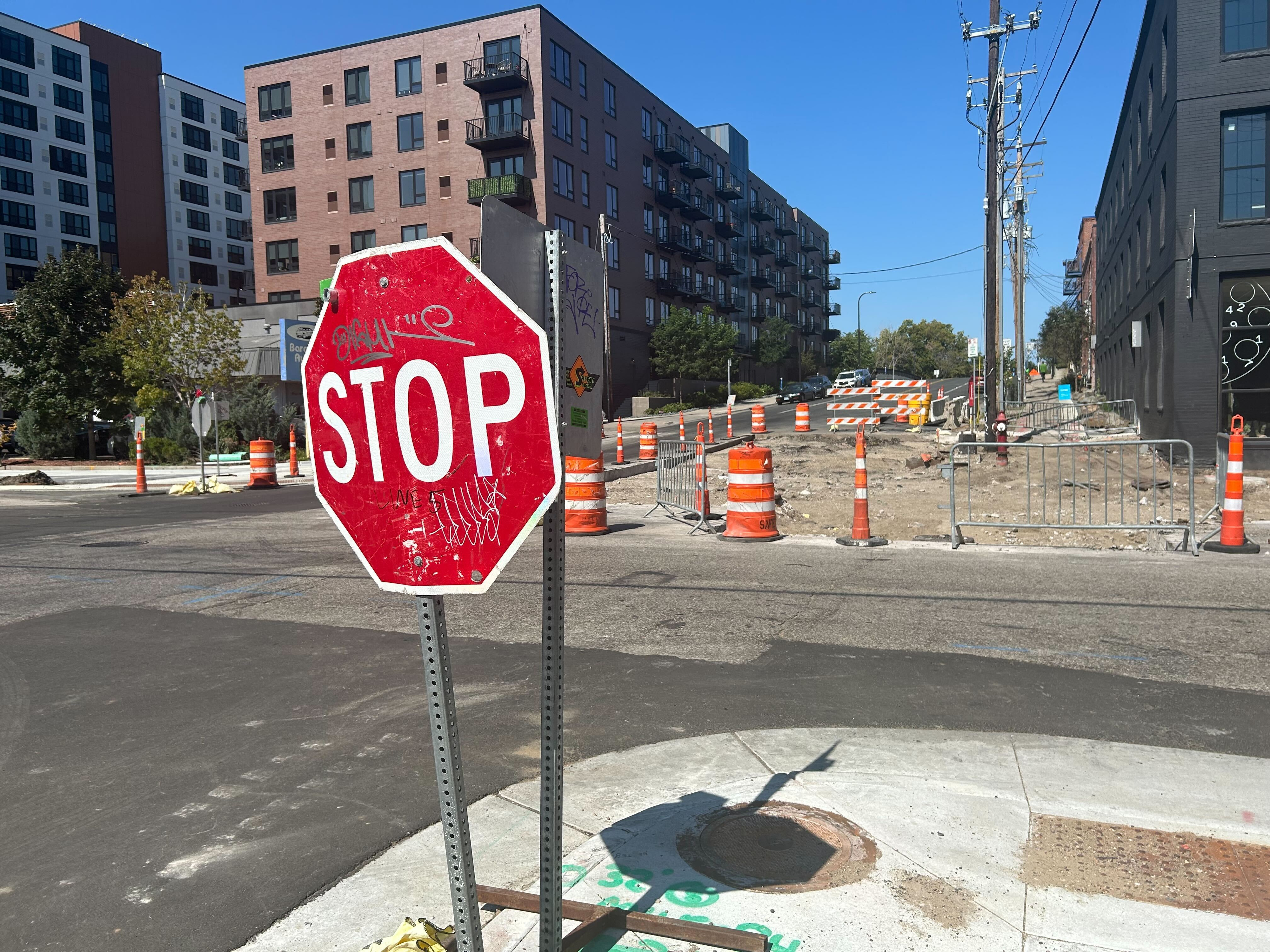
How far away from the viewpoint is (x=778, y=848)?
3.50 metres

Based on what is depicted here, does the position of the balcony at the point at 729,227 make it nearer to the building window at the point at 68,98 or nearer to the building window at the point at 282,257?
the building window at the point at 282,257

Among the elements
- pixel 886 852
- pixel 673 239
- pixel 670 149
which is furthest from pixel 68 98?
pixel 886 852

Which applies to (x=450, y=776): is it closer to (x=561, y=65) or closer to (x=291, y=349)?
(x=291, y=349)

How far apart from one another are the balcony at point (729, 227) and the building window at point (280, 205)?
33.2 m

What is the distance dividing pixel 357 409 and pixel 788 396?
198ft

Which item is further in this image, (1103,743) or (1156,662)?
(1156,662)

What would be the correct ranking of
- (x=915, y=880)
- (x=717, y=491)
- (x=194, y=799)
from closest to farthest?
(x=915, y=880), (x=194, y=799), (x=717, y=491)

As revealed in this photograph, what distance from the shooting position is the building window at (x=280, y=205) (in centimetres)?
5600

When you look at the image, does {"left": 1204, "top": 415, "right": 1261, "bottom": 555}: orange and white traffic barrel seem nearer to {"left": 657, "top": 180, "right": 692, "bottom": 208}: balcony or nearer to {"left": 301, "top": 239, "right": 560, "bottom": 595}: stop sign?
{"left": 301, "top": 239, "right": 560, "bottom": 595}: stop sign

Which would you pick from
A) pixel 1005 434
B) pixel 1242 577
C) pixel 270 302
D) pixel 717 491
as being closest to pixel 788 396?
pixel 270 302

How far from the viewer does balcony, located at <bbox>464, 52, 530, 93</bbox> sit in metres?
48.5

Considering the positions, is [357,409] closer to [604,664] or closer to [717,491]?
[604,664]

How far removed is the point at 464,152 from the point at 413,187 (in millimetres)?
3693

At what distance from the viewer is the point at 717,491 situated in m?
18.2
